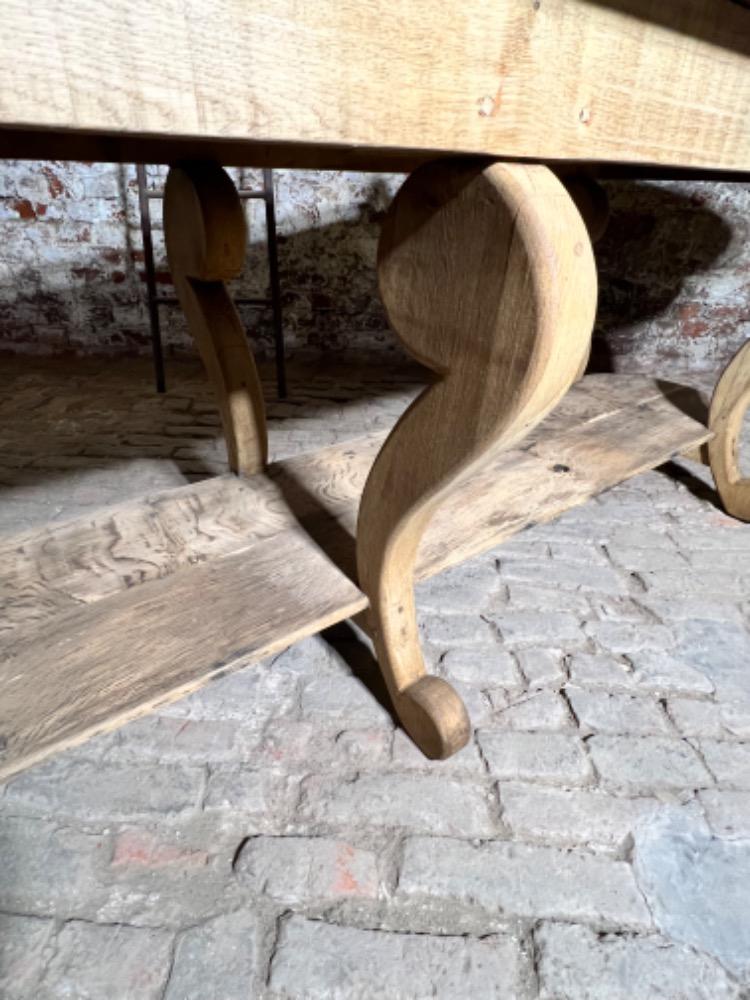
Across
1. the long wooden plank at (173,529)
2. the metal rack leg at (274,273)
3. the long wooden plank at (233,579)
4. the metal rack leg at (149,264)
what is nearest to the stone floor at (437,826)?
the long wooden plank at (233,579)

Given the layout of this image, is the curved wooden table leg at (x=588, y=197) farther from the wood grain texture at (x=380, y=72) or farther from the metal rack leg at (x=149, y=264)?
the metal rack leg at (x=149, y=264)

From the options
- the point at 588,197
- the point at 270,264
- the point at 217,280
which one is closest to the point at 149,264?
the point at 270,264

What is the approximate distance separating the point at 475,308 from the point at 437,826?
2.51 feet

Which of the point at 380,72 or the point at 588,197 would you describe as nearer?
the point at 380,72

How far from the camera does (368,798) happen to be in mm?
1061

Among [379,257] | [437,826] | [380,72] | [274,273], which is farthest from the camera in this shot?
[274,273]

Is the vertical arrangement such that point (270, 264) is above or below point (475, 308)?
below

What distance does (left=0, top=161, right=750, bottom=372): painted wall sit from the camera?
10.5 ft

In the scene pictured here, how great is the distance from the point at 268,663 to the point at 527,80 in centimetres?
110

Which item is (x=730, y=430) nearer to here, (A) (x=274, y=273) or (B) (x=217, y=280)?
(B) (x=217, y=280)

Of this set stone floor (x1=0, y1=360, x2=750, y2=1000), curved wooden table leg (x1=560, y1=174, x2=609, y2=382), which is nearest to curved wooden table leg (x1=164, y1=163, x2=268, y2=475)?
stone floor (x1=0, y1=360, x2=750, y2=1000)

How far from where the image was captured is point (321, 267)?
3.39 metres

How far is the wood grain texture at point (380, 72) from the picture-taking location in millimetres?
424

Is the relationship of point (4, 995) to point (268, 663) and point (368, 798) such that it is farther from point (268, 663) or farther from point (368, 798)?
point (268, 663)
